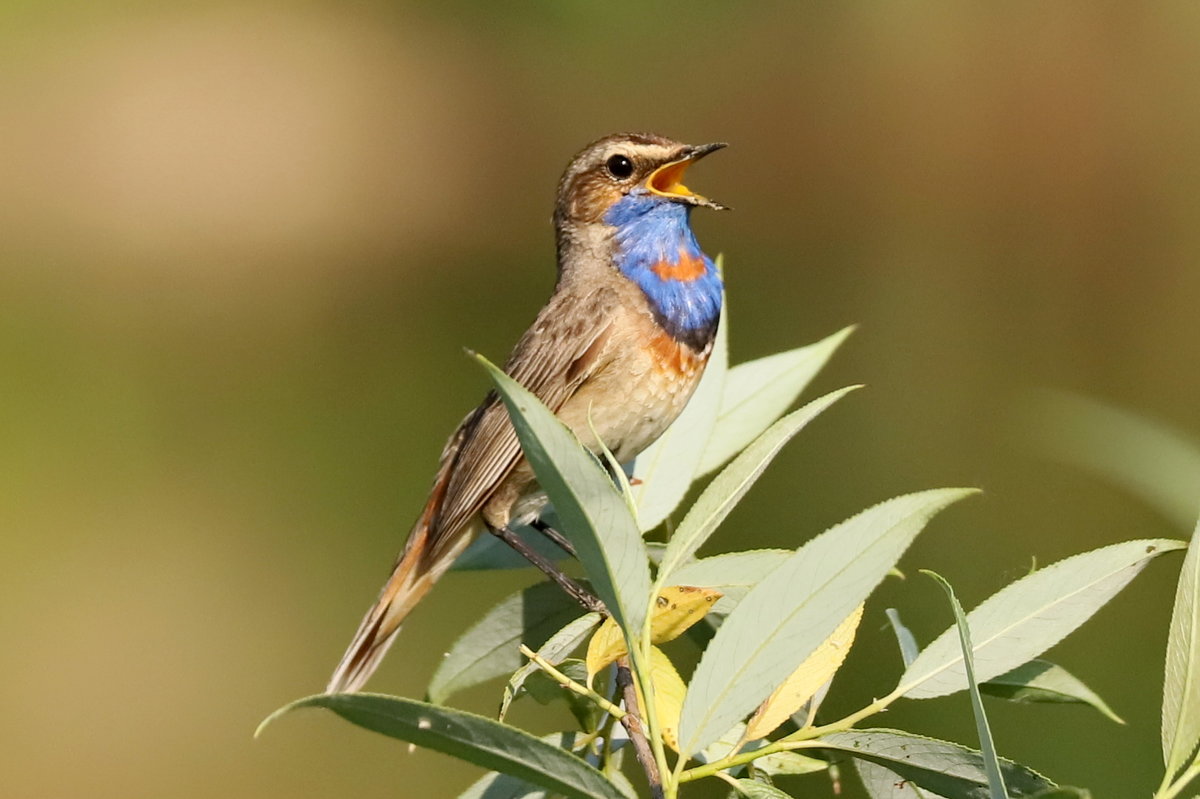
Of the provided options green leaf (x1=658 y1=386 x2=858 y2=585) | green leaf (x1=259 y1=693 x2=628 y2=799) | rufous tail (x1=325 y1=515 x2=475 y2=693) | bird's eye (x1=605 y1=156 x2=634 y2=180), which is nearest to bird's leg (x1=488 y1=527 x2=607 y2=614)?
rufous tail (x1=325 y1=515 x2=475 y2=693)

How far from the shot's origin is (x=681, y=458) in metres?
1.19

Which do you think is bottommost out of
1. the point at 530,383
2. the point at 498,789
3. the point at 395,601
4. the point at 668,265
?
the point at 395,601

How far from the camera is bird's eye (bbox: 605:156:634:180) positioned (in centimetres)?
166

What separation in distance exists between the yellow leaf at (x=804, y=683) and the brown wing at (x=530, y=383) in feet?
2.44

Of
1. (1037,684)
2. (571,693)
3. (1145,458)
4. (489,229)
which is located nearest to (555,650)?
(571,693)

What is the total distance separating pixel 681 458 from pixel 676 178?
0.59 m

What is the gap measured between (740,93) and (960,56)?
3.90 feet

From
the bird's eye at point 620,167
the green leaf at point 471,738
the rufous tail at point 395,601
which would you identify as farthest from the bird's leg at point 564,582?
the bird's eye at point 620,167

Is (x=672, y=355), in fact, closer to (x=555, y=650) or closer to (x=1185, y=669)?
(x=555, y=650)

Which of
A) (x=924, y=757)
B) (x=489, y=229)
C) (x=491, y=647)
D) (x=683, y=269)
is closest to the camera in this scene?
(x=924, y=757)

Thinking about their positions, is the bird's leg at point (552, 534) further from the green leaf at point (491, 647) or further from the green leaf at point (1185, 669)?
the green leaf at point (1185, 669)

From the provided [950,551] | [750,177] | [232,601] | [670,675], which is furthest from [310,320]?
[670,675]

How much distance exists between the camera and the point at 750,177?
314 inches

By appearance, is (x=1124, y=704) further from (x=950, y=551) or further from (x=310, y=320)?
(x=310, y=320)
